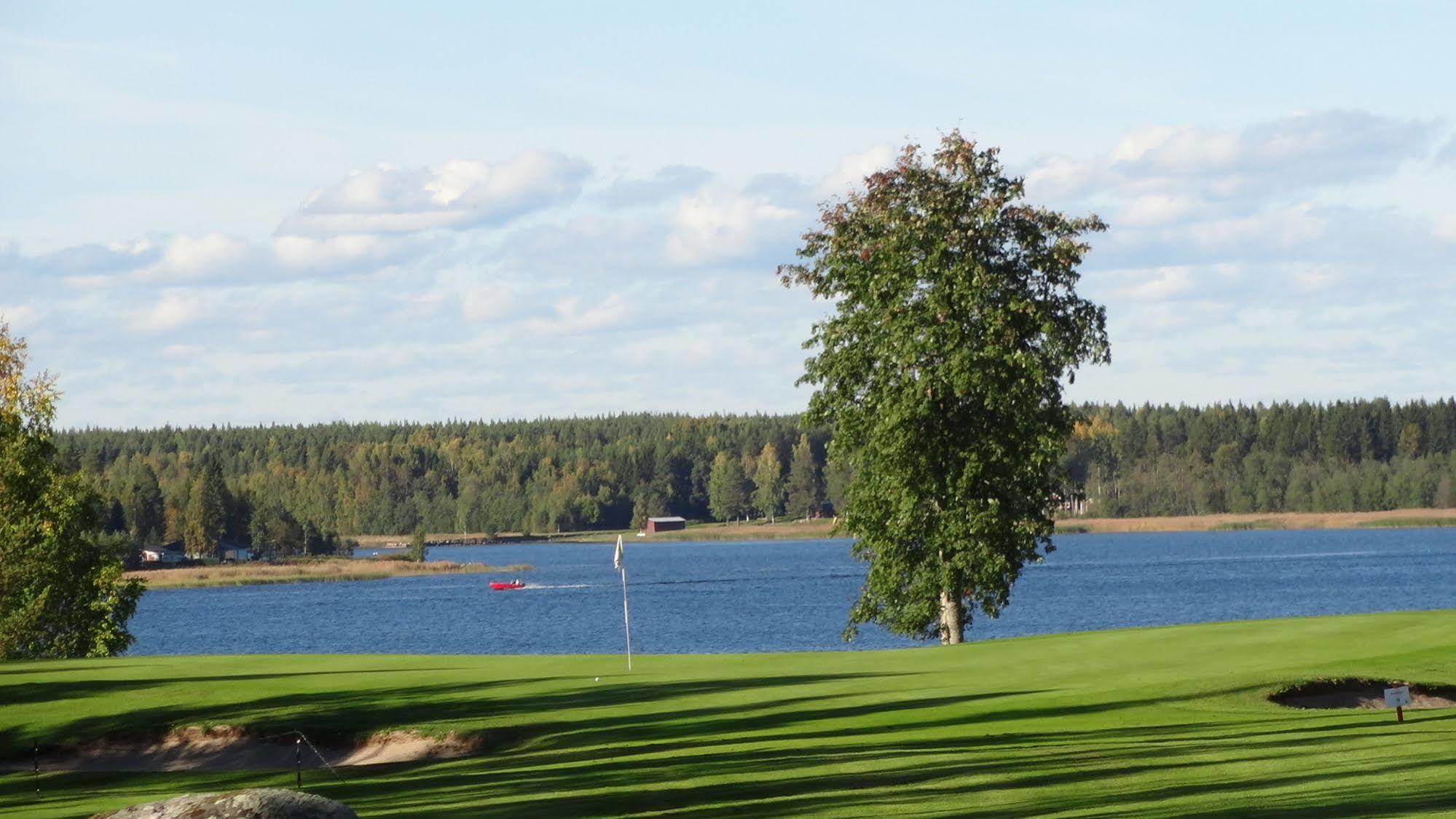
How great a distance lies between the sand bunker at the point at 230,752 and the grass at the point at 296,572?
114 meters

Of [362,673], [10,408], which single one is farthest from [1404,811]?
[10,408]

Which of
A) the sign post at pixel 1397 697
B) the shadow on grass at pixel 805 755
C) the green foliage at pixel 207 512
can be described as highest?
the green foliage at pixel 207 512

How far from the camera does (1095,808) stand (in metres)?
14.8

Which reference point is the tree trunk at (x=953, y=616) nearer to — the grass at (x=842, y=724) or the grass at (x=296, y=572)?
the grass at (x=842, y=724)

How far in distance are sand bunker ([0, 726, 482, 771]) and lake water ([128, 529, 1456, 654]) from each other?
2585 cm

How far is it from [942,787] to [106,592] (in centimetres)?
4795

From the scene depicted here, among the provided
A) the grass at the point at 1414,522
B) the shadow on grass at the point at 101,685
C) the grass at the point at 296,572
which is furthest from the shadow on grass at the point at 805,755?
the grass at the point at 1414,522

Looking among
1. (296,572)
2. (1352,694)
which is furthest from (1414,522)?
(1352,694)

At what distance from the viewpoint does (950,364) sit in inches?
1505

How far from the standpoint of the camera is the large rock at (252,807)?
1112 cm

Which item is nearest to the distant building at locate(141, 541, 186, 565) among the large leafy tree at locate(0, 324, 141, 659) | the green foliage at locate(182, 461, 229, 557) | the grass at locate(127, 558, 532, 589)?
the green foliage at locate(182, 461, 229, 557)

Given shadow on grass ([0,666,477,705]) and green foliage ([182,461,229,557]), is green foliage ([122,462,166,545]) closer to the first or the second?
green foliage ([182,461,229,557])

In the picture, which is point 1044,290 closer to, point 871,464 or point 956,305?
point 956,305

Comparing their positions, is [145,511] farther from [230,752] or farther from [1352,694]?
[1352,694]
